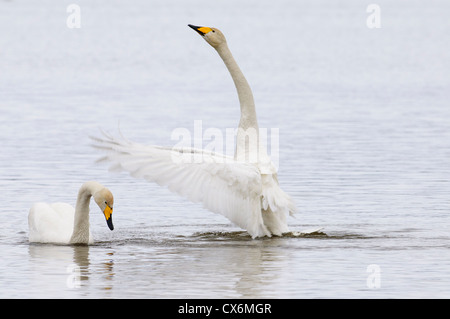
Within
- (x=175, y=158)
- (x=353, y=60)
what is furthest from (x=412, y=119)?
(x=353, y=60)

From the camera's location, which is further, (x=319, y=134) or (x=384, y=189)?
(x=319, y=134)

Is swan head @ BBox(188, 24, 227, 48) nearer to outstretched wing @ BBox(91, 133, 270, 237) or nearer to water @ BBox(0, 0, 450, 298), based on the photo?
outstretched wing @ BBox(91, 133, 270, 237)

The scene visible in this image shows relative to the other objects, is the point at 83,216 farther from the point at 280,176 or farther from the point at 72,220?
the point at 280,176

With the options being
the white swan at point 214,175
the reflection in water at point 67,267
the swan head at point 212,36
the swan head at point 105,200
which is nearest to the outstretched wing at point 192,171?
the white swan at point 214,175

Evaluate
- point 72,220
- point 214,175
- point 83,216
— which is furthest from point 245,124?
point 72,220

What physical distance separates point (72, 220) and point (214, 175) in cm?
221

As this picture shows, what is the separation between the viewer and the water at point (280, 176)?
456 inches

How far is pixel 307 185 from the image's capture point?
1770 centimetres

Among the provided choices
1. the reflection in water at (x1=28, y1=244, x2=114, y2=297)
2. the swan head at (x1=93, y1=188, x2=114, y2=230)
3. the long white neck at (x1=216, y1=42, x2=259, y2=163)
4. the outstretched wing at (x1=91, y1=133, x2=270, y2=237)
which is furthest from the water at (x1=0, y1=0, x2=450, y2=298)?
the long white neck at (x1=216, y1=42, x2=259, y2=163)

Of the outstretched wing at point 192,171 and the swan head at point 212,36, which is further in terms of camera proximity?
the swan head at point 212,36

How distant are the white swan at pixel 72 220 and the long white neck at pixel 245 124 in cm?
175

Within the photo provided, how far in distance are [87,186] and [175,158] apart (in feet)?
3.93

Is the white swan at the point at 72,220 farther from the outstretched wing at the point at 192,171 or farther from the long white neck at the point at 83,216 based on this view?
the outstretched wing at the point at 192,171

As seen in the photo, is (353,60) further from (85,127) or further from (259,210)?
(259,210)
